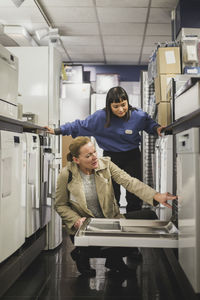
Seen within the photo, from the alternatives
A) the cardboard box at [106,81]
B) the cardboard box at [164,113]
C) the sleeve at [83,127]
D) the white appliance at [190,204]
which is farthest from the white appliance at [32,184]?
the cardboard box at [106,81]

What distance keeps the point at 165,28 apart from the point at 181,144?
4.26 m

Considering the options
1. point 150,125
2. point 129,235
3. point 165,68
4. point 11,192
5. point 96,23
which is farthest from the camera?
point 96,23

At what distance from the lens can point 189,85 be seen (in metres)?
1.69

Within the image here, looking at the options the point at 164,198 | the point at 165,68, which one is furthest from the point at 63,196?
the point at 165,68

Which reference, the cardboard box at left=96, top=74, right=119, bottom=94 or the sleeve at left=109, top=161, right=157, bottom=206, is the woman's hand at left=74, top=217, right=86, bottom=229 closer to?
the sleeve at left=109, top=161, right=157, bottom=206

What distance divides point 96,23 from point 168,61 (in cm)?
212

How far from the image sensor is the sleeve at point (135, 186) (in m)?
2.12

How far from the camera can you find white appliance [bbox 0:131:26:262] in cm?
182

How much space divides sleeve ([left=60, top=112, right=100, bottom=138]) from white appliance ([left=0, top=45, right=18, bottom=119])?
28.5 inches

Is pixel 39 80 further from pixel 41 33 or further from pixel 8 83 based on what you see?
pixel 41 33

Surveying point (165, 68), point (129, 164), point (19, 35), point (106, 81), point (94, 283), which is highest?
point (19, 35)

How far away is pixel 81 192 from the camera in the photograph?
7.39 feet

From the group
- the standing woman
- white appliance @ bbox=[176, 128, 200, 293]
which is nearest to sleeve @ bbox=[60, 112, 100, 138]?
the standing woman

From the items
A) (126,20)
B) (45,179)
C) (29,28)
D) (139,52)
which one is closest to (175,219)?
(45,179)
